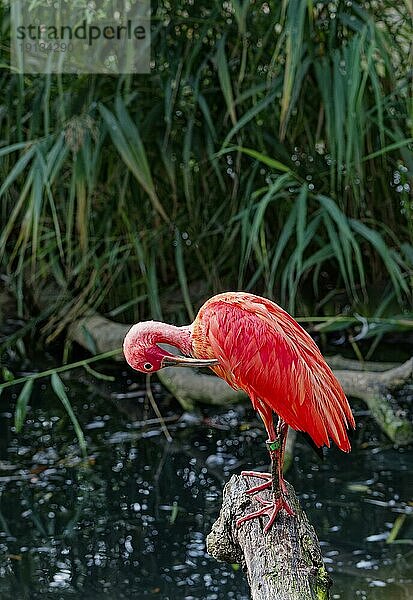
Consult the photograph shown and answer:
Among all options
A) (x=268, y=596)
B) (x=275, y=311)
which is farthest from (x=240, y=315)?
(x=268, y=596)

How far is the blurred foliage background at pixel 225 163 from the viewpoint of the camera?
7.27 ft

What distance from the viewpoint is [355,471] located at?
211 centimetres

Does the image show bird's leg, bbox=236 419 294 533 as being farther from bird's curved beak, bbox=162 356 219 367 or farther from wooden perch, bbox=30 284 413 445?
wooden perch, bbox=30 284 413 445

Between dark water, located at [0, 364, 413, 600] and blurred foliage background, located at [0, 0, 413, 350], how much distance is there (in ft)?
1.00

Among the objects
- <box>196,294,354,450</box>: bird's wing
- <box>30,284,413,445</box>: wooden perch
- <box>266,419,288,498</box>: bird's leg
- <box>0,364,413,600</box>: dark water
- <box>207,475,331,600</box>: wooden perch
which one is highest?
<box>196,294,354,450</box>: bird's wing

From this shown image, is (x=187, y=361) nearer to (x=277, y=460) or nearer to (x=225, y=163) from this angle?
(x=277, y=460)

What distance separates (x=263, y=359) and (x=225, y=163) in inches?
52.6

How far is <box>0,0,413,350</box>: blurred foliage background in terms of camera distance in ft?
7.27

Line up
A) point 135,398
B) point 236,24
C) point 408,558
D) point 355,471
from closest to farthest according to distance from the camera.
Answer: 1. point 408,558
2. point 355,471
3. point 236,24
4. point 135,398

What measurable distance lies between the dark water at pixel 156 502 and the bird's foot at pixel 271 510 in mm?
518

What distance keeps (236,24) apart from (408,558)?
1.25 meters

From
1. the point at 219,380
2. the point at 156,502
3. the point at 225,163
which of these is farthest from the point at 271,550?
the point at 225,163

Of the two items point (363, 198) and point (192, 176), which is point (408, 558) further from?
point (192, 176)

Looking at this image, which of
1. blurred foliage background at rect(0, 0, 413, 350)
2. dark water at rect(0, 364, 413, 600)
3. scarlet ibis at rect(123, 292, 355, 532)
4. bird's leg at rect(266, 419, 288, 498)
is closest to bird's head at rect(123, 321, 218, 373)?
scarlet ibis at rect(123, 292, 355, 532)
